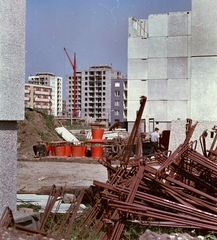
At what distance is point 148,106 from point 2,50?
4773 centimetres

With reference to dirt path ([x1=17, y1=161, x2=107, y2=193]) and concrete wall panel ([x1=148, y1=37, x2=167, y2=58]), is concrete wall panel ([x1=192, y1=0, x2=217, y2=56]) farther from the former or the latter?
concrete wall panel ([x1=148, y1=37, x2=167, y2=58])

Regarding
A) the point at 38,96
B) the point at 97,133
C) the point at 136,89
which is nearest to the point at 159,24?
the point at 136,89

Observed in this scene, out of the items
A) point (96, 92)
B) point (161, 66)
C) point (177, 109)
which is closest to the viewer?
point (161, 66)

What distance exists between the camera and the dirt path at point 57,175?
1398cm

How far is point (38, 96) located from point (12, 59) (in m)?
166

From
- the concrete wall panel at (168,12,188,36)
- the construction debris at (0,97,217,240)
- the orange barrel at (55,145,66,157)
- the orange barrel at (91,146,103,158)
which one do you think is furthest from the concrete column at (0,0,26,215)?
the concrete wall panel at (168,12,188,36)

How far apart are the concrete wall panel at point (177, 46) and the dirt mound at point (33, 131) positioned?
17.0m

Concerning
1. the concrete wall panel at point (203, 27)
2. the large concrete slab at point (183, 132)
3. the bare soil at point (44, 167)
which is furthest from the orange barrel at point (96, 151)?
the large concrete slab at point (183, 132)

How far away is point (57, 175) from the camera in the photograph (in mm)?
16844

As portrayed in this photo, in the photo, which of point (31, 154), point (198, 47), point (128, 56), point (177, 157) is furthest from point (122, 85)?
point (177, 157)

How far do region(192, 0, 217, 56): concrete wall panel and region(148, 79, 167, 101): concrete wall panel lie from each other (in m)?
37.1

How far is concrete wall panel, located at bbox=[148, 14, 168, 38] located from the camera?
50.7 metres

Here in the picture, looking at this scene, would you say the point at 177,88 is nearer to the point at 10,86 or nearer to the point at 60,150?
the point at 60,150

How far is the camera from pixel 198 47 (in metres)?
15.5
